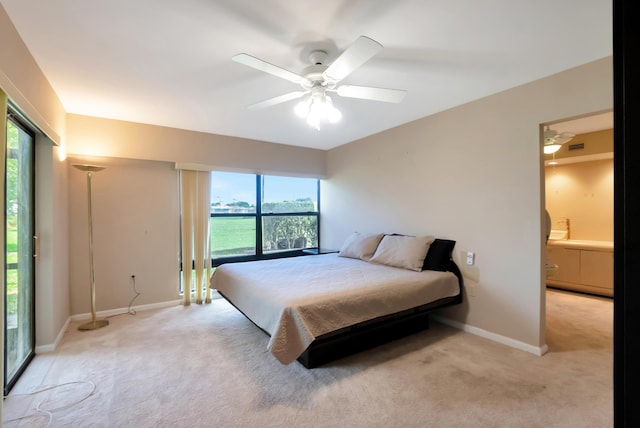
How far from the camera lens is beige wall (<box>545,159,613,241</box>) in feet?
14.4

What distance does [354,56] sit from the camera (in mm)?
1700

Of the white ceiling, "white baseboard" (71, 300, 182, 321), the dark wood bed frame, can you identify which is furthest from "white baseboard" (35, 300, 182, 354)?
the white ceiling

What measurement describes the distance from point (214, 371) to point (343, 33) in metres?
2.64

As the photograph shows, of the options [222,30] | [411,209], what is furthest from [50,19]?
[411,209]

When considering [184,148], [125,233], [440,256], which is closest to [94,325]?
[125,233]

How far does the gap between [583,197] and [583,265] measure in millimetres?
1111

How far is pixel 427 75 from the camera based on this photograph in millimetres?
2441

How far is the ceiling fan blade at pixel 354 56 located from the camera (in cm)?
156

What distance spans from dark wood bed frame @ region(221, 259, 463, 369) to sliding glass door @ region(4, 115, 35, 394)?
5.68 feet

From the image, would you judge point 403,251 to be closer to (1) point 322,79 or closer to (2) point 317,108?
(2) point 317,108

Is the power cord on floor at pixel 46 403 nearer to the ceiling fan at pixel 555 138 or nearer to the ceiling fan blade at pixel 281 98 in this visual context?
the ceiling fan blade at pixel 281 98

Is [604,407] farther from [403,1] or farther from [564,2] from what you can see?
[403,1]

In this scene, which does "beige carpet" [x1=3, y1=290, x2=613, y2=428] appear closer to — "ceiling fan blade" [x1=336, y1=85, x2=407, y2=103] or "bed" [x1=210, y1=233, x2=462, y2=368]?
"bed" [x1=210, y1=233, x2=462, y2=368]
